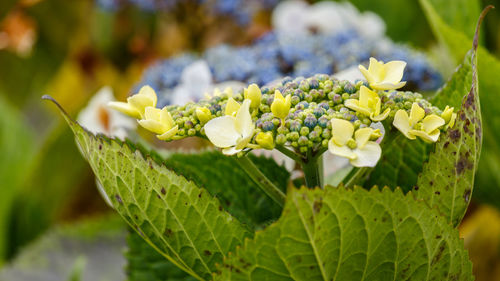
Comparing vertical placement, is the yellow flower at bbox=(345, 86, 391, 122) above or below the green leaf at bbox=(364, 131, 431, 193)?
above

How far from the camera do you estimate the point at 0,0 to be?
0.73m

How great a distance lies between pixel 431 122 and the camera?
0.24 metres

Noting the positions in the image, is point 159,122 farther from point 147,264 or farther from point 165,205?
point 147,264

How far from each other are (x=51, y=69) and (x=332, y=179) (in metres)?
0.77

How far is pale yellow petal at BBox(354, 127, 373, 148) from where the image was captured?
0.74ft

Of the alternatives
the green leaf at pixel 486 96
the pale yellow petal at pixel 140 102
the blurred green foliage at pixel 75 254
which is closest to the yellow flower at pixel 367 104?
the pale yellow petal at pixel 140 102

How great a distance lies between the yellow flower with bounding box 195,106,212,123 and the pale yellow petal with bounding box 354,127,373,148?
0.07 metres

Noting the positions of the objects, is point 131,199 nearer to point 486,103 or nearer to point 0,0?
point 486,103

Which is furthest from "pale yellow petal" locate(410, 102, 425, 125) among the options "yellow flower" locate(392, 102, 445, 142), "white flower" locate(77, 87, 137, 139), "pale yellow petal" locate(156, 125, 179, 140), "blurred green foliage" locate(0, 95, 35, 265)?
"blurred green foliage" locate(0, 95, 35, 265)

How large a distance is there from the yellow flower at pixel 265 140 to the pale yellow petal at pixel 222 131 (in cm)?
1

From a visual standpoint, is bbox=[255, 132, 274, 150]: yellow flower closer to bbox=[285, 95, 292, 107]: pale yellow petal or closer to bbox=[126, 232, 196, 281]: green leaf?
bbox=[285, 95, 292, 107]: pale yellow petal

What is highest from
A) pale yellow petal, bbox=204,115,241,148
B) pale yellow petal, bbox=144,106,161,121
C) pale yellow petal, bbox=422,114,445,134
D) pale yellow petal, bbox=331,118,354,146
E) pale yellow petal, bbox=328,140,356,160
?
pale yellow petal, bbox=144,106,161,121

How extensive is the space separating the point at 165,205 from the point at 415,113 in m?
0.13

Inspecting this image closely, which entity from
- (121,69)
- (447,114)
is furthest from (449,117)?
(121,69)
